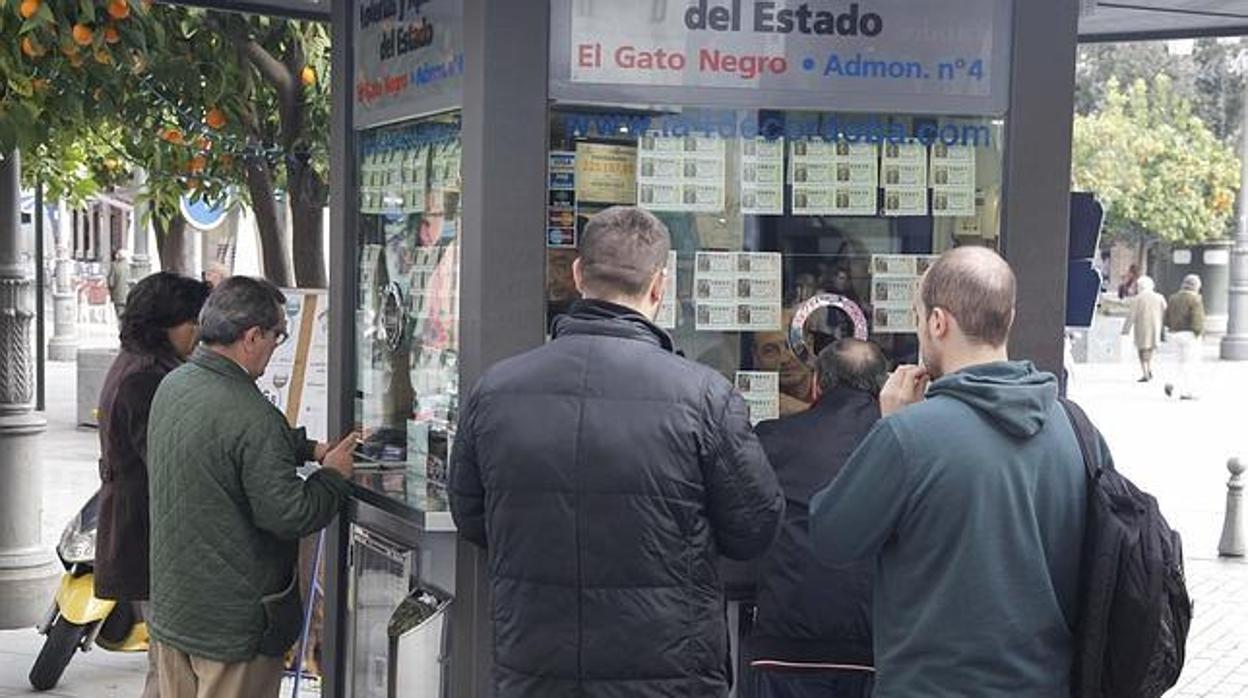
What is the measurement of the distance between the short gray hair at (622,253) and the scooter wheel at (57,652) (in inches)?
169

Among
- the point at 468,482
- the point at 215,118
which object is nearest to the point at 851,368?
the point at 468,482

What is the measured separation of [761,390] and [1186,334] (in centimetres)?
2147

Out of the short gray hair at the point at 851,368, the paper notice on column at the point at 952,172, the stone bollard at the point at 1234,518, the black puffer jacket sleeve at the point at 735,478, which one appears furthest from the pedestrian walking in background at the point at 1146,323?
the black puffer jacket sleeve at the point at 735,478

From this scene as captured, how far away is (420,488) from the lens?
15.6ft

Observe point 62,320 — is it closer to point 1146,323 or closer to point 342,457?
point 1146,323

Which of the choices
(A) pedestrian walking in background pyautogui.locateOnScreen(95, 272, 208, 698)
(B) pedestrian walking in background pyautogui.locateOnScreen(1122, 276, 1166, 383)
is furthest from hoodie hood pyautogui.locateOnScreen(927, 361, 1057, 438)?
(B) pedestrian walking in background pyautogui.locateOnScreen(1122, 276, 1166, 383)

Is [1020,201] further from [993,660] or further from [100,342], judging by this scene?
[100,342]

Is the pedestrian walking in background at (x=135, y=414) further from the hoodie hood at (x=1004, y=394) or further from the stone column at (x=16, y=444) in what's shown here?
the stone column at (x=16, y=444)

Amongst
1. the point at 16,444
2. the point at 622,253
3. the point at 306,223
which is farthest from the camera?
the point at 16,444

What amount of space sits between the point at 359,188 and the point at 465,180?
1053 millimetres

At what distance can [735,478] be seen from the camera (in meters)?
3.40

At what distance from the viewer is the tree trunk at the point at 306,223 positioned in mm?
7449

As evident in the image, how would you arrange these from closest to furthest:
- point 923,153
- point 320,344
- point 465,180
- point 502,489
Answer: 1. point 502,489
2. point 465,180
3. point 923,153
4. point 320,344

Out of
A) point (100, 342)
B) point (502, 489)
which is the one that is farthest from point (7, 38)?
point (100, 342)
